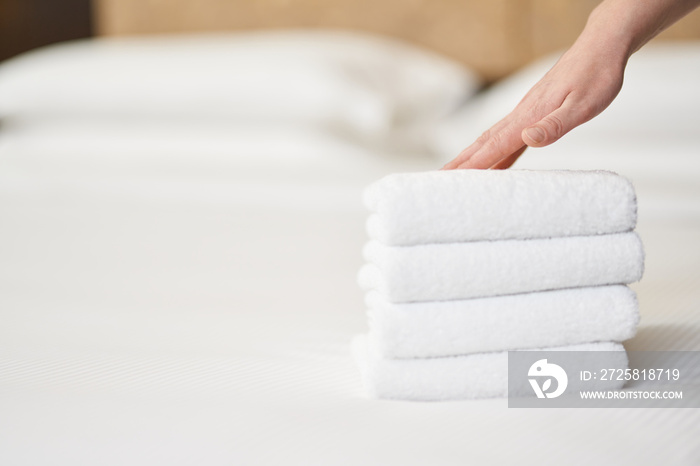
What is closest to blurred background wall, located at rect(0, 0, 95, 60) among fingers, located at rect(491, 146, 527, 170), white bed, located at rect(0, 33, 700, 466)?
white bed, located at rect(0, 33, 700, 466)

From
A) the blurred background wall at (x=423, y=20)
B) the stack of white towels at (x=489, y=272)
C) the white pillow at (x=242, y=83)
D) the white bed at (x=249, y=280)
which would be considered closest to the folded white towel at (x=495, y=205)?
the stack of white towels at (x=489, y=272)

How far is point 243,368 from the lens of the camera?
55cm

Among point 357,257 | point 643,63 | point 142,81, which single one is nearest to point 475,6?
point 643,63

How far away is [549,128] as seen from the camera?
51 centimetres

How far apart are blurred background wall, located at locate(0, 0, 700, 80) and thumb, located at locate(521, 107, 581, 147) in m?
1.24

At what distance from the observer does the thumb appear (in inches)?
19.8

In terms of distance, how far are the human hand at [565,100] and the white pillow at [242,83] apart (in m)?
0.84

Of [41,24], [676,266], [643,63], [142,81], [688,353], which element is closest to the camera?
[688,353]

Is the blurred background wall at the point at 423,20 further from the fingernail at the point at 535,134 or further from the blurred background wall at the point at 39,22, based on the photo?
the fingernail at the point at 535,134

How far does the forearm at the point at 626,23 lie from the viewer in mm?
558

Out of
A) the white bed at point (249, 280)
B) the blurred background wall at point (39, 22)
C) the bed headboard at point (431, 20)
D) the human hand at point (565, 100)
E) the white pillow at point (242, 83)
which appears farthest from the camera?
the blurred background wall at point (39, 22)

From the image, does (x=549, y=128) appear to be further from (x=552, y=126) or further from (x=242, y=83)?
(x=242, y=83)

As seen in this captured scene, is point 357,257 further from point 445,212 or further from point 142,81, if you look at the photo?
point 142,81

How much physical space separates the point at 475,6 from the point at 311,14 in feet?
1.42
